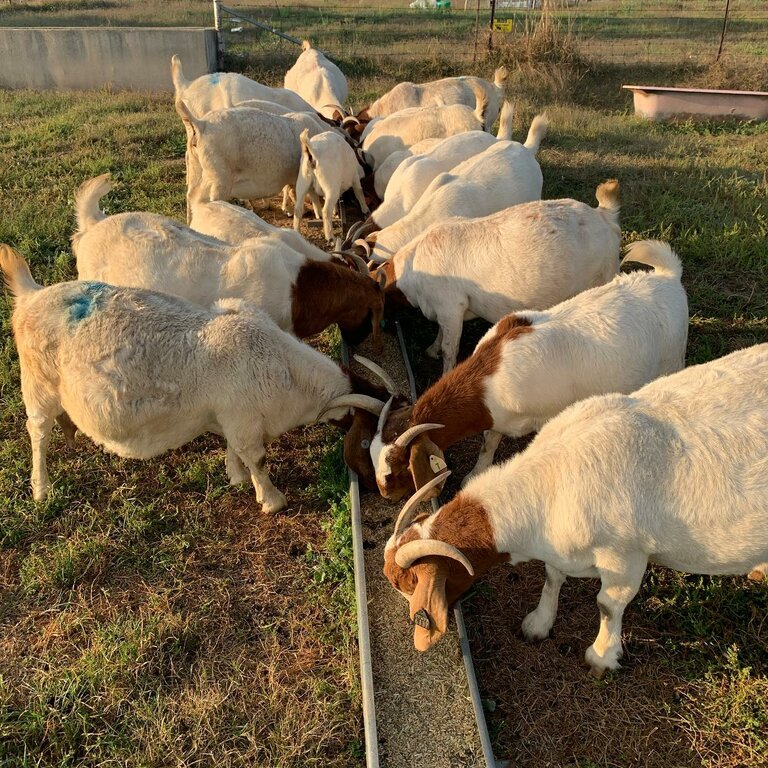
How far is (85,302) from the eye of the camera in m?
3.94

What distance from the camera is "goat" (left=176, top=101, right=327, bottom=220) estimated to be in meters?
7.04

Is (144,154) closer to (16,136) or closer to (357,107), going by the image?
(16,136)

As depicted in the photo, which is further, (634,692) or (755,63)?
(755,63)

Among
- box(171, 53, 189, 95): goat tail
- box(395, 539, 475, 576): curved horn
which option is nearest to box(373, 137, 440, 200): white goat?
box(171, 53, 189, 95): goat tail

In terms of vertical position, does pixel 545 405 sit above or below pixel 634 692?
above

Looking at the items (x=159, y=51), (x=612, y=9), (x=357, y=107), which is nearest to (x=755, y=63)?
(x=357, y=107)

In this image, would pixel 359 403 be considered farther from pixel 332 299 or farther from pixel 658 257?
pixel 658 257

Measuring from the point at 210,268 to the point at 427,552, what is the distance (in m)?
2.90

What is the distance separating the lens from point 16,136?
10984 millimetres

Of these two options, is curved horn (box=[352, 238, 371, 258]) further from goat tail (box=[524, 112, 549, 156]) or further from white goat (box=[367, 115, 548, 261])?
goat tail (box=[524, 112, 549, 156])

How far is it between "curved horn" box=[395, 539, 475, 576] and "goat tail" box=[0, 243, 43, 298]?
2926 millimetres

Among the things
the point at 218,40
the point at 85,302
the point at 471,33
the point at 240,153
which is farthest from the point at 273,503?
the point at 471,33

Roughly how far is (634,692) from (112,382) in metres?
3.16

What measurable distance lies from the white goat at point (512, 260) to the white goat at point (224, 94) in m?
5.25
